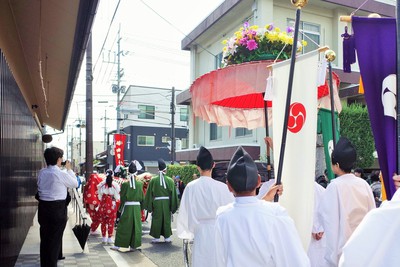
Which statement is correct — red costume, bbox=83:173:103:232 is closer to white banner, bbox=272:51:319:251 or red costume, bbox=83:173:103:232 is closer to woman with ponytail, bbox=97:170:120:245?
woman with ponytail, bbox=97:170:120:245

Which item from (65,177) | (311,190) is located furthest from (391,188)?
(65,177)

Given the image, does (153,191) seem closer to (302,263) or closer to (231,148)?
(231,148)

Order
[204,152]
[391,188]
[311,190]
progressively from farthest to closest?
[204,152] → [311,190] → [391,188]

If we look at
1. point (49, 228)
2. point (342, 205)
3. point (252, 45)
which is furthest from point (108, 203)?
point (342, 205)

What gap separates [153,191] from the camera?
36.2 ft

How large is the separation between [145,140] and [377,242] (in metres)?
42.5

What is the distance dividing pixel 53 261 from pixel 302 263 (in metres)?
4.83

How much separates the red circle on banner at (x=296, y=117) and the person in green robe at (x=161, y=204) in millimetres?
7205

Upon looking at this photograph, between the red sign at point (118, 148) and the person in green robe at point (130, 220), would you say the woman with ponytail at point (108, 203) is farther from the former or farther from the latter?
the red sign at point (118, 148)

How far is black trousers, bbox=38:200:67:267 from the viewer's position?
629 cm

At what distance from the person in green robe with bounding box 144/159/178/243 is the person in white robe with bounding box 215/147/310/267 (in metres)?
7.93

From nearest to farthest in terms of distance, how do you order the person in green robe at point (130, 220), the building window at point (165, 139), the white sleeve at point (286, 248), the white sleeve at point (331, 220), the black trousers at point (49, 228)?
the white sleeve at point (286, 248) < the white sleeve at point (331, 220) < the black trousers at point (49, 228) < the person in green robe at point (130, 220) < the building window at point (165, 139)

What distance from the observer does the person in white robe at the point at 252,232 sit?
2.63m

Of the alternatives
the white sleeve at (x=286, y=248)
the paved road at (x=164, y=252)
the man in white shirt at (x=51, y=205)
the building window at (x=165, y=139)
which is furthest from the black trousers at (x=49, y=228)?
the building window at (x=165, y=139)
